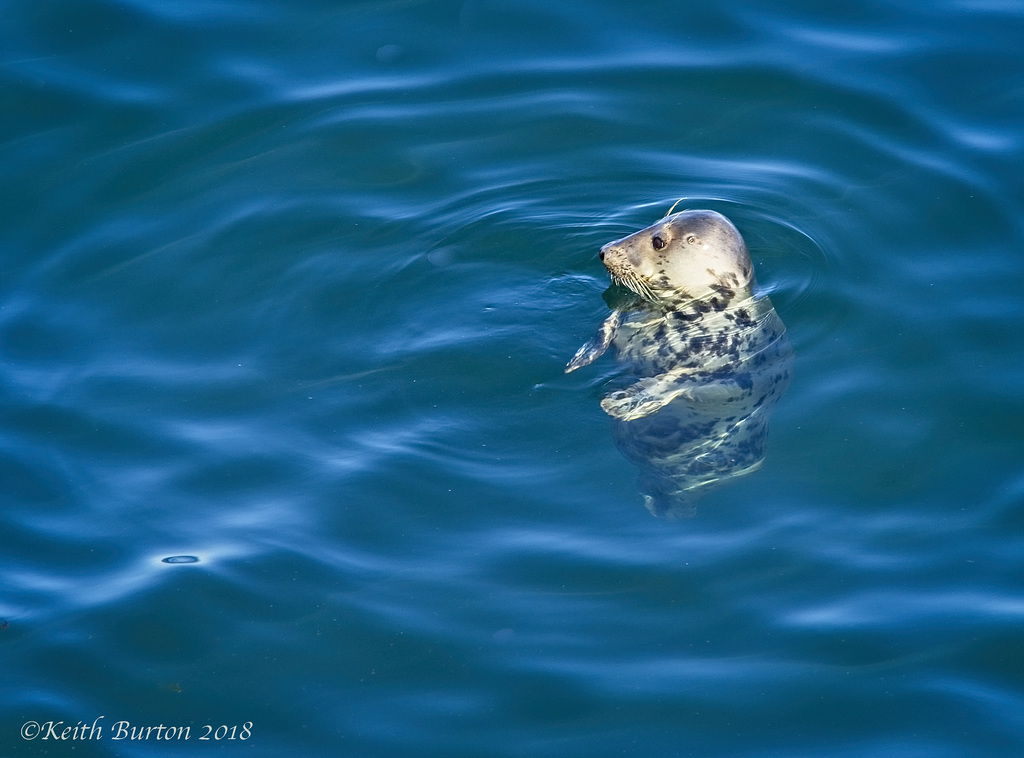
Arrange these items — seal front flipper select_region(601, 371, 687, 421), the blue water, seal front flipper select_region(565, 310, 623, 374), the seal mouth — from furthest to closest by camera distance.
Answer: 1. the seal mouth
2. seal front flipper select_region(565, 310, 623, 374)
3. seal front flipper select_region(601, 371, 687, 421)
4. the blue water

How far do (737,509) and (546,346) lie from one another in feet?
4.64

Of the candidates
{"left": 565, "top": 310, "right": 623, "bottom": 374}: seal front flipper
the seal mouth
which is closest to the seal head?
the seal mouth

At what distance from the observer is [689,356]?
607 cm

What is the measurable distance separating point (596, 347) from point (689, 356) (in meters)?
0.49

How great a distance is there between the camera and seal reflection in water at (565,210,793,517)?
5.69 m

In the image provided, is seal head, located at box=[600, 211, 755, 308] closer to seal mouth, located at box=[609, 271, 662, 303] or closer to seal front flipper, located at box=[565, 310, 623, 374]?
seal mouth, located at box=[609, 271, 662, 303]

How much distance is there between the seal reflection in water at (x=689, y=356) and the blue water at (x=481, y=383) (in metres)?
0.16

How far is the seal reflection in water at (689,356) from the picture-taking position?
569cm

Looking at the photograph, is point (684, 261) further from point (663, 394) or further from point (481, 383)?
point (481, 383)

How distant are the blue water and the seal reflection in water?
0.16 metres

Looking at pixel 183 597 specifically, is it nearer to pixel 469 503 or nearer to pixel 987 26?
pixel 469 503

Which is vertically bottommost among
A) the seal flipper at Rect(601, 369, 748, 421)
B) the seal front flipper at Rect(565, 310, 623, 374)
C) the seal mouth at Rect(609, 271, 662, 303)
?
the seal flipper at Rect(601, 369, 748, 421)

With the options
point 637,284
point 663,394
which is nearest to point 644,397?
point 663,394

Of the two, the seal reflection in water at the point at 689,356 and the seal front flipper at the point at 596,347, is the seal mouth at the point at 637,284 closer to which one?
the seal reflection in water at the point at 689,356
